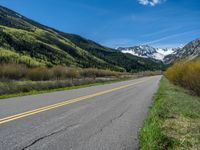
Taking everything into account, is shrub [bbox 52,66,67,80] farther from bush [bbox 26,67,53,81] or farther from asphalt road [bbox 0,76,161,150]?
asphalt road [bbox 0,76,161,150]

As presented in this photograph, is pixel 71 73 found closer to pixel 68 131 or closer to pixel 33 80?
pixel 33 80

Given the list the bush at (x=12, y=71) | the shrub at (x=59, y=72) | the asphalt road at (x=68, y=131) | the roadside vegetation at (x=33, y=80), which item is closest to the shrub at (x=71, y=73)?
the roadside vegetation at (x=33, y=80)

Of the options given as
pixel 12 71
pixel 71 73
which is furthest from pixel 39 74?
pixel 71 73

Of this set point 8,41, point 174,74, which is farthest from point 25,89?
point 8,41

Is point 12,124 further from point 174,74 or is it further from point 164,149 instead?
point 174,74

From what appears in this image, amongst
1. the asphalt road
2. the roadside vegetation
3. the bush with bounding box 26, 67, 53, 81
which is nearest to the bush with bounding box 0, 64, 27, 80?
the roadside vegetation

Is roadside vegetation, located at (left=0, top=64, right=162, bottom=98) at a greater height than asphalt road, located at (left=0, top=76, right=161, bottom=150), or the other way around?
roadside vegetation, located at (left=0, top=64, right=162, bottom=98)

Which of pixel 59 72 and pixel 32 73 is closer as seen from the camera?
pixel 32 73

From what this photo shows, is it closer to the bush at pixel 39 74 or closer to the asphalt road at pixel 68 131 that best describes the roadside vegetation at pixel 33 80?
the bush at pixel 39 74

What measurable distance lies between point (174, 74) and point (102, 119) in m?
27.1

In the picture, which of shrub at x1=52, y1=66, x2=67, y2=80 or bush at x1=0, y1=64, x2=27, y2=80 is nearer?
bush at x1=0, y1=64, x2=27, y2=80

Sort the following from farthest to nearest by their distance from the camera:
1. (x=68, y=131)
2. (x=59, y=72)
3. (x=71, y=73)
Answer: (x=71, y=73) → (x=59, y=72) → (x=68, y=131)

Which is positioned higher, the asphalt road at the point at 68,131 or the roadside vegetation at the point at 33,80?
the roadside vegetation at the point at 33,80

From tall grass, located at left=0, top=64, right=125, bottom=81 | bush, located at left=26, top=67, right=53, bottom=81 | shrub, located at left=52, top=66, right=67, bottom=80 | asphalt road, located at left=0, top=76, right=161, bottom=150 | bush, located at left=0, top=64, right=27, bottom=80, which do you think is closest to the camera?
asphalt road, located at left=0, top=76, right=161, bottom=150
